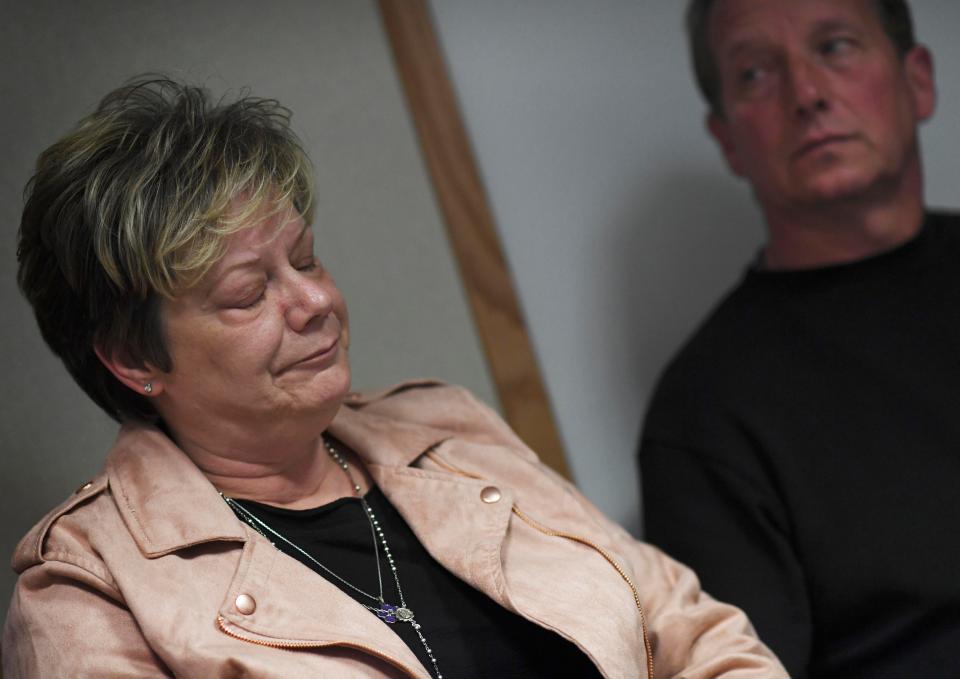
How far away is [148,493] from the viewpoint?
51.8 inches

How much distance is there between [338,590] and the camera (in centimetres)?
131

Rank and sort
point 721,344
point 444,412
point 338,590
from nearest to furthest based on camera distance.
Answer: point 338,590 → point 444,412 → point 721,344

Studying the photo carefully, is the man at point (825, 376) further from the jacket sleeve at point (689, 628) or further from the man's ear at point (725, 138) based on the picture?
the jacket sleeve at point (689, 628)

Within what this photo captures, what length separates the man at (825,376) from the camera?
1724 millimetres

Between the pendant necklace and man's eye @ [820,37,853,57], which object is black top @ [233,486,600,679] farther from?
man's eye @ [820,37,853,57]

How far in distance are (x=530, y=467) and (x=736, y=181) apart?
4.00 ft

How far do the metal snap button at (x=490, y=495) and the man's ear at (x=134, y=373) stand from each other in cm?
44

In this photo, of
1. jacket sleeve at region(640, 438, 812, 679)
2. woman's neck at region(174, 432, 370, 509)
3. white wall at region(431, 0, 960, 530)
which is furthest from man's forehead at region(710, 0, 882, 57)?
woman's neck at region(174, 432, 370, 509)

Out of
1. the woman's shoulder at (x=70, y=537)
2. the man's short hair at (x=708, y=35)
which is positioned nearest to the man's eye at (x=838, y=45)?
the man's short hair at (x=708, y=35)

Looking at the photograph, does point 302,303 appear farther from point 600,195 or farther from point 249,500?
point 600,195

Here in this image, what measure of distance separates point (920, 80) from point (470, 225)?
91 cm

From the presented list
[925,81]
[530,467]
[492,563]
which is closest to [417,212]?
[530,467]

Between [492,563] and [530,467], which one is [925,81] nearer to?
[530,467]

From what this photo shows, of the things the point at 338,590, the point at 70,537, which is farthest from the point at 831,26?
the point at 70,537
